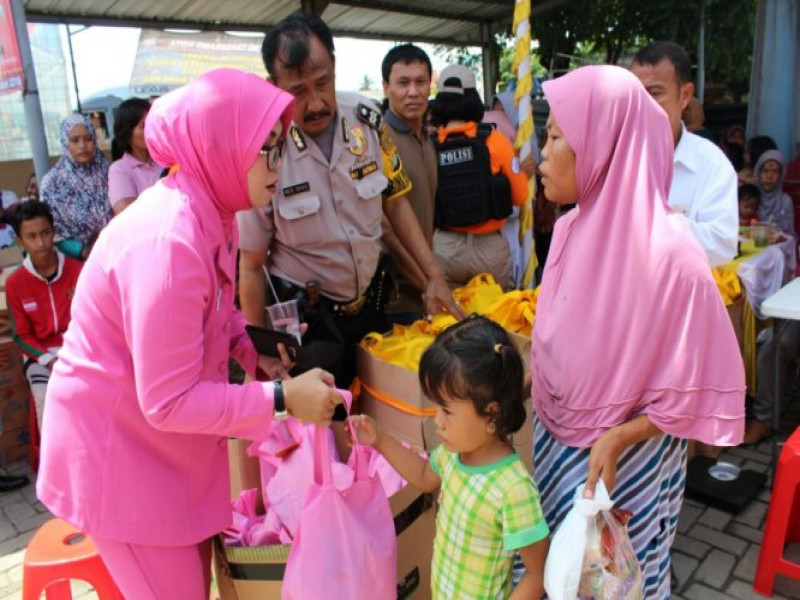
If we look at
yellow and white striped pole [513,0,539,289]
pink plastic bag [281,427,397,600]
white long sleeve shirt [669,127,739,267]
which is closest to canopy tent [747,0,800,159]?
yellow and white striped pole [513,0,539,289]

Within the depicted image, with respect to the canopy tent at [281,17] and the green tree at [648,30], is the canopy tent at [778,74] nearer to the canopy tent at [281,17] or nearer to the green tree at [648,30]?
the canopy tent at [281,17]

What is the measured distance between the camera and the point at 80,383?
50.9 inches

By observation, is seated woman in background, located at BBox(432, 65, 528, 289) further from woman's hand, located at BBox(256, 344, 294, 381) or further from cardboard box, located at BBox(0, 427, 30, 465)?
cardboard box, located at BBox(0, 427, 30, 465)

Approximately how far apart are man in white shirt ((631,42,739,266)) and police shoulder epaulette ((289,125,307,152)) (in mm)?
1226

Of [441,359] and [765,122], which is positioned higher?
[765,122]

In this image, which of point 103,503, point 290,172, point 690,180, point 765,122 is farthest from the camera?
point 765,122

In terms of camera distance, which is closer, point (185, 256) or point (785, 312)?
point (185, 256)

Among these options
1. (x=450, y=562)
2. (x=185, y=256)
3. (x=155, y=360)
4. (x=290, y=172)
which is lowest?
(x=450, y=562)

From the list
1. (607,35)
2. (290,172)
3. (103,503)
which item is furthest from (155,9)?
(607,35)

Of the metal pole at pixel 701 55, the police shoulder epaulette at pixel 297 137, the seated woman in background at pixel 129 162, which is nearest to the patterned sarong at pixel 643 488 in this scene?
the police shoulder epaulette at pixel 297 137

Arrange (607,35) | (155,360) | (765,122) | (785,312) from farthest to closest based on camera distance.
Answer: (607,35) < (765,122) < (785,312) < (155,360)

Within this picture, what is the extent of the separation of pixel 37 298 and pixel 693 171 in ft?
11.0

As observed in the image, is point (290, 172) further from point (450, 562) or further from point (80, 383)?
point (450, 562)

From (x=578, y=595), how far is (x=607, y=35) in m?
13.5
